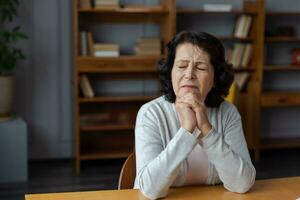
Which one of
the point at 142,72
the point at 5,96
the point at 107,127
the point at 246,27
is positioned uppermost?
the point at 246,27

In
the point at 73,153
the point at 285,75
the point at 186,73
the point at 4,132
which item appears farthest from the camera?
the point at 285,75

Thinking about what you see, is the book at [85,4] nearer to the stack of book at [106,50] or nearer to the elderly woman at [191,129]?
the stack of book at [106,50]

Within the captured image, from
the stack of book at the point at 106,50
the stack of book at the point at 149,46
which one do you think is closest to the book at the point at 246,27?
the stack of book at the point at 149,46

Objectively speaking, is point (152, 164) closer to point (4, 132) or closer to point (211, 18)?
point (4, 132)

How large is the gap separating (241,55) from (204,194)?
3.40 meters

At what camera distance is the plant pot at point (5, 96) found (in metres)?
4.19

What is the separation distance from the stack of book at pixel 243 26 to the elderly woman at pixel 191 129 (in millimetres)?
3015

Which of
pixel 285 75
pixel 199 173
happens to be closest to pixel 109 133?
pixel 285 75

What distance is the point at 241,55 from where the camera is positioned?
4.90m

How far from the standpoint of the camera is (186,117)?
170cm

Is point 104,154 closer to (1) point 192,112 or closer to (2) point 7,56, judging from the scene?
(2) point 7,56

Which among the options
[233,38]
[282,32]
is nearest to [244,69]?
[233,38]

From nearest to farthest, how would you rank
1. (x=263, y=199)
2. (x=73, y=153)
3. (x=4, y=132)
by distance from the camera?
(x=263, y=199) < (x=4, y=132) < (x=73, y=153)

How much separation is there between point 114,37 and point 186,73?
3.12m
